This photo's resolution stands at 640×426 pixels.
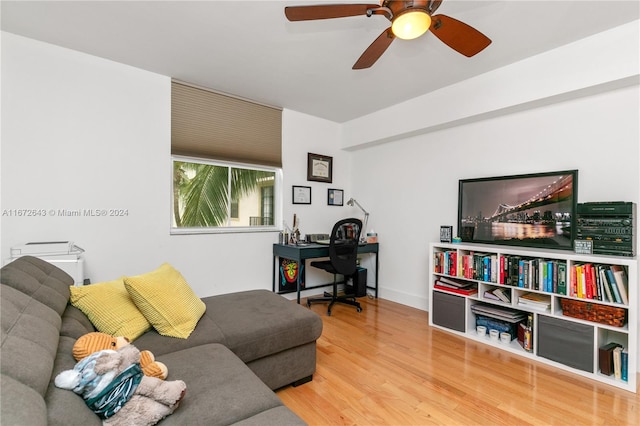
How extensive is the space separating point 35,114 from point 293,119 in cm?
259

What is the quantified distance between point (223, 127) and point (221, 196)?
31.8 inches

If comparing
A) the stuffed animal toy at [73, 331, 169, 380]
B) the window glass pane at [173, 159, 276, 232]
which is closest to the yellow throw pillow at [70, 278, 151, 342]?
the stuffed animal toy at [73, 331, 169, 380]

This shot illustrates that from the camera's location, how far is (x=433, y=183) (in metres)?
3.61

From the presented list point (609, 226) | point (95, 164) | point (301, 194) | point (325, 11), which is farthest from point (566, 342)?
point (95, 164)

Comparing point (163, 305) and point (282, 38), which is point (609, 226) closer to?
point (282, 38)

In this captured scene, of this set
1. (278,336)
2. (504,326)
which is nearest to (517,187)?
(504,326)

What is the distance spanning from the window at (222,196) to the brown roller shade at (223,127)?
5.7 inches

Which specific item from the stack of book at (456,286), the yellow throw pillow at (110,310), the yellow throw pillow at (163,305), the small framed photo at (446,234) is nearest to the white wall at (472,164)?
the small framed photo at (446,234)

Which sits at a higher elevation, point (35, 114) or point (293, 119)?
point (293, 119)

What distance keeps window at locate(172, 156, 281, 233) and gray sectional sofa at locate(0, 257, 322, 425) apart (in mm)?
1366

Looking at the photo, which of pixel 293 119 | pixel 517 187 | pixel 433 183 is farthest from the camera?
pixel 293 119

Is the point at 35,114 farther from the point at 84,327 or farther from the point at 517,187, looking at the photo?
the point at 517,187

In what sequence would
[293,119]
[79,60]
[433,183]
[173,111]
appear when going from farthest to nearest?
[293,119] < [433,183] < [173,111] < [79,60]

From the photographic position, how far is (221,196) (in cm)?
358
